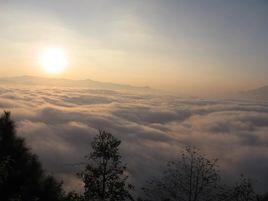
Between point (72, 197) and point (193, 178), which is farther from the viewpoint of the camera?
point (193, 178)

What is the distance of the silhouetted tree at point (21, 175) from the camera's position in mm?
15320

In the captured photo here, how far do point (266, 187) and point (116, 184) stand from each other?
172 meters

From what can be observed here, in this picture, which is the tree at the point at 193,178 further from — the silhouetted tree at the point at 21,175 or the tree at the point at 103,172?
the silhouetted tree at the point at 21,175

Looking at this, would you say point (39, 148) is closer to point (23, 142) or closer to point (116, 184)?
point (116, 184)

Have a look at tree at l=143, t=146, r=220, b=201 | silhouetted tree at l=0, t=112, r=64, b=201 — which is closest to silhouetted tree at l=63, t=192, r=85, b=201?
silhouetted tree at l=0, t=112, r=64, b=201

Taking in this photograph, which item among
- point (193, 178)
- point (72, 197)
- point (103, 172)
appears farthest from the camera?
point (193, 178)

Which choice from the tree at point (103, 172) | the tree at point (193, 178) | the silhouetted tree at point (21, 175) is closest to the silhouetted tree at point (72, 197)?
the silhouetted tree at point (21, 175)

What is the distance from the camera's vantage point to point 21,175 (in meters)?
15.6

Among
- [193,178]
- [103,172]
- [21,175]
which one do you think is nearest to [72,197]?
[21,175]

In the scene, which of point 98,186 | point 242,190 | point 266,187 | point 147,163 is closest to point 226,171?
point 266,187

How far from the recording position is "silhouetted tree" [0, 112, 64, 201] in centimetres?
1532

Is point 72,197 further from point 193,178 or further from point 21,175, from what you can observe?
point 193,178

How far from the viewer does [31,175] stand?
15844mm

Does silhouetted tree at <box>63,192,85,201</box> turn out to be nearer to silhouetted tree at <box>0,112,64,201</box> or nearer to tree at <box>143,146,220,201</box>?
silhouetted tree at <box>0,112,64,201</box>
